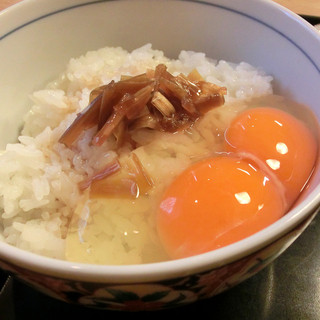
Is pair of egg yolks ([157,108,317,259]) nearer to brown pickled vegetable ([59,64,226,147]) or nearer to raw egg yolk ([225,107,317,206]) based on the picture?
raw egg yolk ([225,107,317,206])

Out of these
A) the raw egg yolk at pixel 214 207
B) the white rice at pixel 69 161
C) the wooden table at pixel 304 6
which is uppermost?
the wooden table at pixel 304 6

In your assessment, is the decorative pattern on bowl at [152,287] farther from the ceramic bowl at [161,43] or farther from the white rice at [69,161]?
the white rice at [69,161]

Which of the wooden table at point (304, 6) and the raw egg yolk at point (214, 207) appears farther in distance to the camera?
the wooden table at point (304, 6)

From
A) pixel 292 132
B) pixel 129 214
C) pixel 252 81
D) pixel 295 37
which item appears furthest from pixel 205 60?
pixel 129 214

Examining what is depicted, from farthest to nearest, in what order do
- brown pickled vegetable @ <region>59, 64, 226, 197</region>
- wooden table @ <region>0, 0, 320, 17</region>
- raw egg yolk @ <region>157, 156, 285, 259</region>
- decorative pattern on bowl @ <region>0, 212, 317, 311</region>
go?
wooden table @ <region>0, 0, 320, 17</region> → brown pickled vegetable @ <region>59, 64, 226, 197</region> → raw egg yolk @ <region>157, 156, 285, 259</region> → decorative pattern on bowl @ <region>0, 212, 317, 311</region>

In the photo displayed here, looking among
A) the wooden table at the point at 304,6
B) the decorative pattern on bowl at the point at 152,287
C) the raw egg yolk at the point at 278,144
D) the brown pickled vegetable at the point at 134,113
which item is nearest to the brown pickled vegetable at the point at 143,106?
the brown pickled vegetable at the point at 134,113

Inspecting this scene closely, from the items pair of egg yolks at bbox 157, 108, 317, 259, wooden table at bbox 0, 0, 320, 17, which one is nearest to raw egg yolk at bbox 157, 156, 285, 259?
pair of egg yolks at bbox 157, 108, 317, 259
